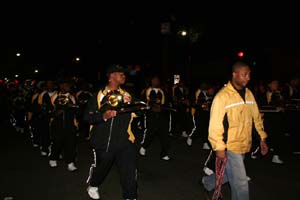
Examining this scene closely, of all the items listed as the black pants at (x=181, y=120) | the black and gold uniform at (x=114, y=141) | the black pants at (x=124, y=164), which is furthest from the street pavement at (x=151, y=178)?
the black pants at (x=181, y=120)

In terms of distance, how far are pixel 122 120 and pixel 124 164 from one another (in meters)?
0.65

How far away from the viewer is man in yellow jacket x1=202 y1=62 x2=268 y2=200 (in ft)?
15.5

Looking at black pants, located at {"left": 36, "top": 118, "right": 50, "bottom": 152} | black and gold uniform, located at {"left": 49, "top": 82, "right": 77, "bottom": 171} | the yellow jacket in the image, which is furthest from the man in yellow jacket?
black pants, located at {"left": 36, "top": 118, "right": 50, "bottom": 152}

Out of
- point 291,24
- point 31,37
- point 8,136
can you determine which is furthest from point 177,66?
point 8,136

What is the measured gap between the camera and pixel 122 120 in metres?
5.73

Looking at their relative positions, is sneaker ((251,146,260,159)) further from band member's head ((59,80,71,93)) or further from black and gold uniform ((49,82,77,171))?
band member's head ((59,80,71,93))

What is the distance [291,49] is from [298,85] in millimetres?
20222

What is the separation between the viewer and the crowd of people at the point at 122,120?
18.4 ft

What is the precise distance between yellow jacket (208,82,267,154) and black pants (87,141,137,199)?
4.66 feet

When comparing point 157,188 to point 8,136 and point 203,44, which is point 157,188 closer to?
point 8,136

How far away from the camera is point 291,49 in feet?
97.9

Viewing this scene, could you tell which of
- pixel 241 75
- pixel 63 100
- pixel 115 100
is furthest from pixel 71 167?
pixel 241 75

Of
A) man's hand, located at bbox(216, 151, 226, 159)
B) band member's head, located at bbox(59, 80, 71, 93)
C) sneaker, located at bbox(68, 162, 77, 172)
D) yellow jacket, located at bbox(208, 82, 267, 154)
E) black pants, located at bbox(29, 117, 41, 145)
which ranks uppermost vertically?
band member's head, located at bbox(59, 80, 71, 93)

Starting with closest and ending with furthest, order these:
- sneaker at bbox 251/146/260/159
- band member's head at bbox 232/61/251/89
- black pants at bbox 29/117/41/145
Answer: band member's head at bbox 232/61/251/89 < sneaker at bbox 251/146/260/159 < black pants at bbox 29/117/41/145
